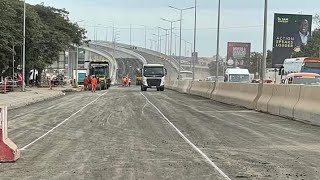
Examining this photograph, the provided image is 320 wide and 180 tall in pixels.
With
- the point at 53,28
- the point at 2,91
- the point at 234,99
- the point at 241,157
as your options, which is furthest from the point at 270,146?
the point at 53,28

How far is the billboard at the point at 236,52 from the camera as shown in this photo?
105 meters

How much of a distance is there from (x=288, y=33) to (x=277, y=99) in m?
48.3

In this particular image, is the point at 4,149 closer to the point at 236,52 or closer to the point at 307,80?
the point at 307,80

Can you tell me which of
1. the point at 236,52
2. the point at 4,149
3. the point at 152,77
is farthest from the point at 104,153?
the point at 236,52

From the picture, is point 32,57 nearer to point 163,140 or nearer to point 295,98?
point 295,98

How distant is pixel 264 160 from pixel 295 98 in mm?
10357

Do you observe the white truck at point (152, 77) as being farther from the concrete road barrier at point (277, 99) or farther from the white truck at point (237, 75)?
the concrete road barrier at point (277, 99)

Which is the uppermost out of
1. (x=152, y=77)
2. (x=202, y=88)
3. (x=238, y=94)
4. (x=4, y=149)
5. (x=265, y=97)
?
(x=152, y=77)

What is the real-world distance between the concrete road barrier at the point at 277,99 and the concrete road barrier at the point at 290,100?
245 millimetres

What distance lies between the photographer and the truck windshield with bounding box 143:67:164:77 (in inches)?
2336

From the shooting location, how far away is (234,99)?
31297mm

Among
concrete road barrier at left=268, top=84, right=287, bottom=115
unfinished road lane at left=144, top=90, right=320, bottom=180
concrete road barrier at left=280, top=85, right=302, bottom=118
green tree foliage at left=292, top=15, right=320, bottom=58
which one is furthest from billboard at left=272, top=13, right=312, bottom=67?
unfinished road lane at left=144, top=90, right=320, bottom=180

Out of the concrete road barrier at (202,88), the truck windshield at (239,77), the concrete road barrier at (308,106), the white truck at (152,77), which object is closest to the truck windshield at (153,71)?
the white truck at (152,77)

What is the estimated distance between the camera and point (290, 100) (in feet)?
70.8
